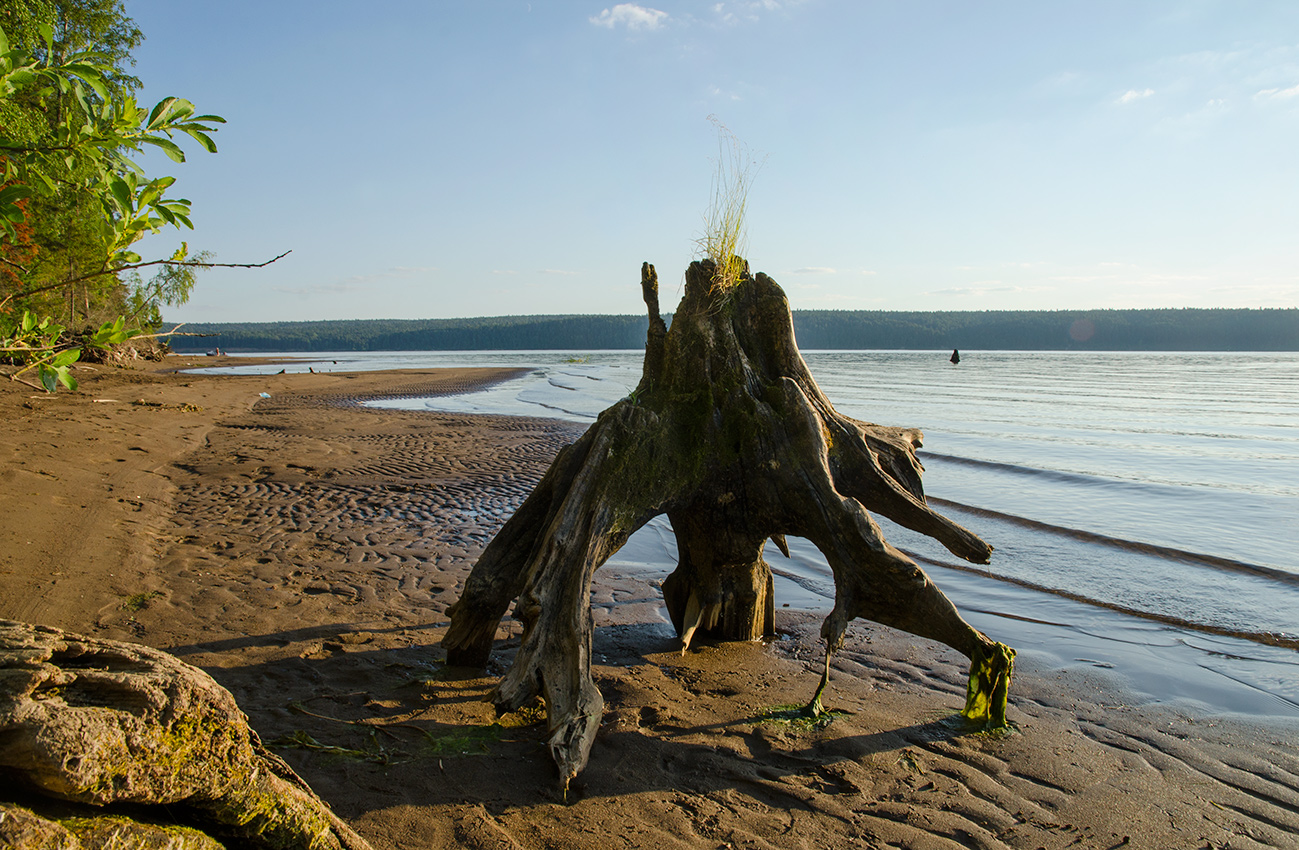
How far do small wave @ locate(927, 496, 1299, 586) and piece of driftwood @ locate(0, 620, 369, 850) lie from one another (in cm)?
1083

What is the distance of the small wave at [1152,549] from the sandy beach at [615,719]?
5.10m

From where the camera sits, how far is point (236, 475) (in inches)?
455

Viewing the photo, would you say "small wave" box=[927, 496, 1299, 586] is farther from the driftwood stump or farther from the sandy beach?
the driftwood stump

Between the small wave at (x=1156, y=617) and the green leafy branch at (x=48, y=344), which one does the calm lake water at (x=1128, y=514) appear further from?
the green leafy branch at (x=48, y=344)

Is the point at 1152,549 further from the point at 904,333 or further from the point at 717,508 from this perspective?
the point at 904,333

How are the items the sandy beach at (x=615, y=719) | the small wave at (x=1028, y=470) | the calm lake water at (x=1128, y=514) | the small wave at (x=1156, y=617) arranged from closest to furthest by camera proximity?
the sandy beach at (x=615, y=719) < the small wave at (x=1156, y=617) < the calm lake water at (x=1128, y=514) < the small wave at (x=1028, y=470)

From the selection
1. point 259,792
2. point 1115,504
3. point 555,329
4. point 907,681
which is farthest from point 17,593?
point 555,329

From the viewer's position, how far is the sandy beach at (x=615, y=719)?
11.1 feet

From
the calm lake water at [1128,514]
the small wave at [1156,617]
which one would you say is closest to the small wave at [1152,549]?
the calm lake water at [1128,514]

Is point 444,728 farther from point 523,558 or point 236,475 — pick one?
point 236,475

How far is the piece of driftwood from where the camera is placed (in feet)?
5.11

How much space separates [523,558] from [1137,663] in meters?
5.34

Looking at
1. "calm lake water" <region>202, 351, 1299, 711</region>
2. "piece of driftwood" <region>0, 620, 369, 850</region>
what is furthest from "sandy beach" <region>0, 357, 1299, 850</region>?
"calm lake water" <region>202, 351, 1299, 711</region>

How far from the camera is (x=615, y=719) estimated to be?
14.1ft
